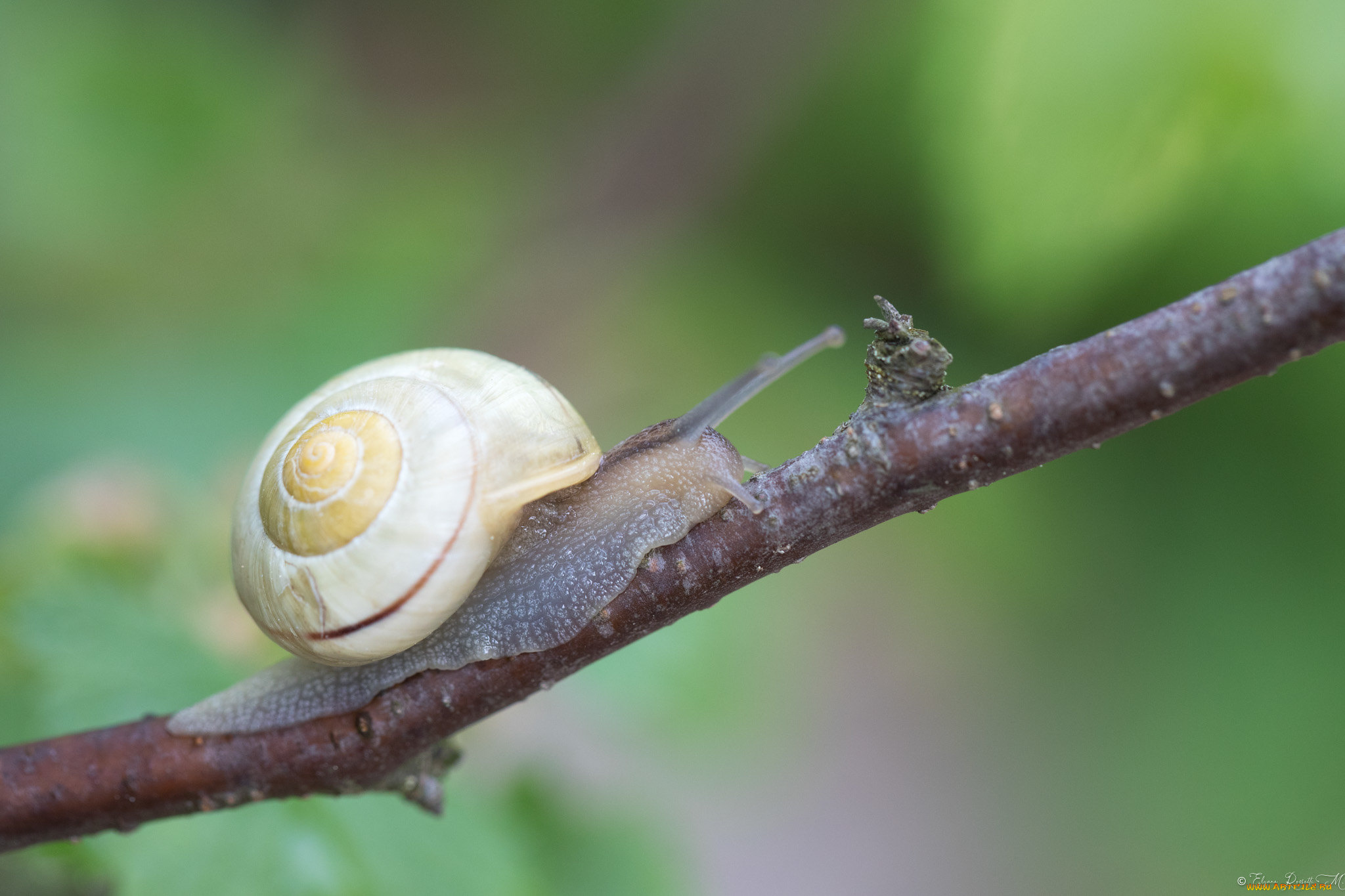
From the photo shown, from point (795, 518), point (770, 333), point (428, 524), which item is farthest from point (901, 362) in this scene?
point (770, 333)

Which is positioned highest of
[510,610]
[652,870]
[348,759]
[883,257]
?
[883,257]

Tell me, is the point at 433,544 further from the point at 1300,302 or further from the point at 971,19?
the point at 971,19

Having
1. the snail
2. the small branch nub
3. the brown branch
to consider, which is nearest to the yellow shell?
the snail

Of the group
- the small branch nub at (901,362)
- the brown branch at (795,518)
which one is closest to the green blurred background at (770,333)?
the brown branch at (795,518)

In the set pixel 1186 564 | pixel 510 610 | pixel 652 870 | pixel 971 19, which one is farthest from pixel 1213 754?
pixel 510 610

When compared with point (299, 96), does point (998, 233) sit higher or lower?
lower

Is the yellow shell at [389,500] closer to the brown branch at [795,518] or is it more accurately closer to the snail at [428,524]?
the snail at [428,524]
